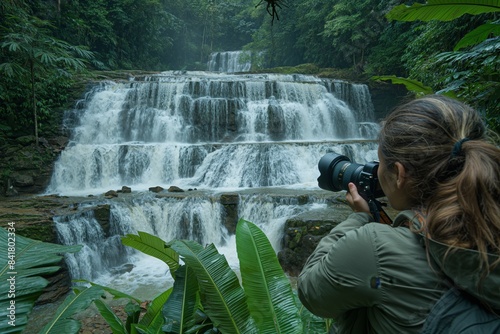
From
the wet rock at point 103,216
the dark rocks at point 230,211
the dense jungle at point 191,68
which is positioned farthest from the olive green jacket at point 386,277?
the wet rock at point 103,216

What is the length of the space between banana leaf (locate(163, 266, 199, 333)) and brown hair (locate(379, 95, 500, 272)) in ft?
3.32

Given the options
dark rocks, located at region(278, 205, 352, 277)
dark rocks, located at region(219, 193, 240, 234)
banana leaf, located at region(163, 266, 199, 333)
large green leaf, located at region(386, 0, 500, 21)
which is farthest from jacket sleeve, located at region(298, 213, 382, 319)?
dark rocks, located at region(219, 193, 240, 234)

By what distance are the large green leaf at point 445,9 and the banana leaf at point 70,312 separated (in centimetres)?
221

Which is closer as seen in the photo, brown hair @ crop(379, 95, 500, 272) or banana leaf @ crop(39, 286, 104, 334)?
brown hair @ crop(379, 95, 500, 272)

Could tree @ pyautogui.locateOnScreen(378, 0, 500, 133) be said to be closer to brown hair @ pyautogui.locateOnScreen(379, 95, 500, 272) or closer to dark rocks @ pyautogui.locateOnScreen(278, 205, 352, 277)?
brown hair @ pyautogui.locateOnScreen(379, 95, 500, 272)

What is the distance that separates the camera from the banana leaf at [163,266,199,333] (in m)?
1.38

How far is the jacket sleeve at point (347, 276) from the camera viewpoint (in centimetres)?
73

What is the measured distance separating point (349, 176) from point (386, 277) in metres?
0.50

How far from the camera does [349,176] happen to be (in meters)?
1.18

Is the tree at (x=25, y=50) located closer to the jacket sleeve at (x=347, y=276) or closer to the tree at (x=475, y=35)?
the tree at (x=475, y=35)

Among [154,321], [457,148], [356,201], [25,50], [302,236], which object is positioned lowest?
[302,236]

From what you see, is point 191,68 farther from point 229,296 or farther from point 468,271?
point 468,271

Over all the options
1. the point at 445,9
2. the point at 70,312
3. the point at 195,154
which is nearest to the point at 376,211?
the point at 70,312

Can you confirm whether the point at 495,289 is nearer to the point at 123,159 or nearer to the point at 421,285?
the point at 421,285
